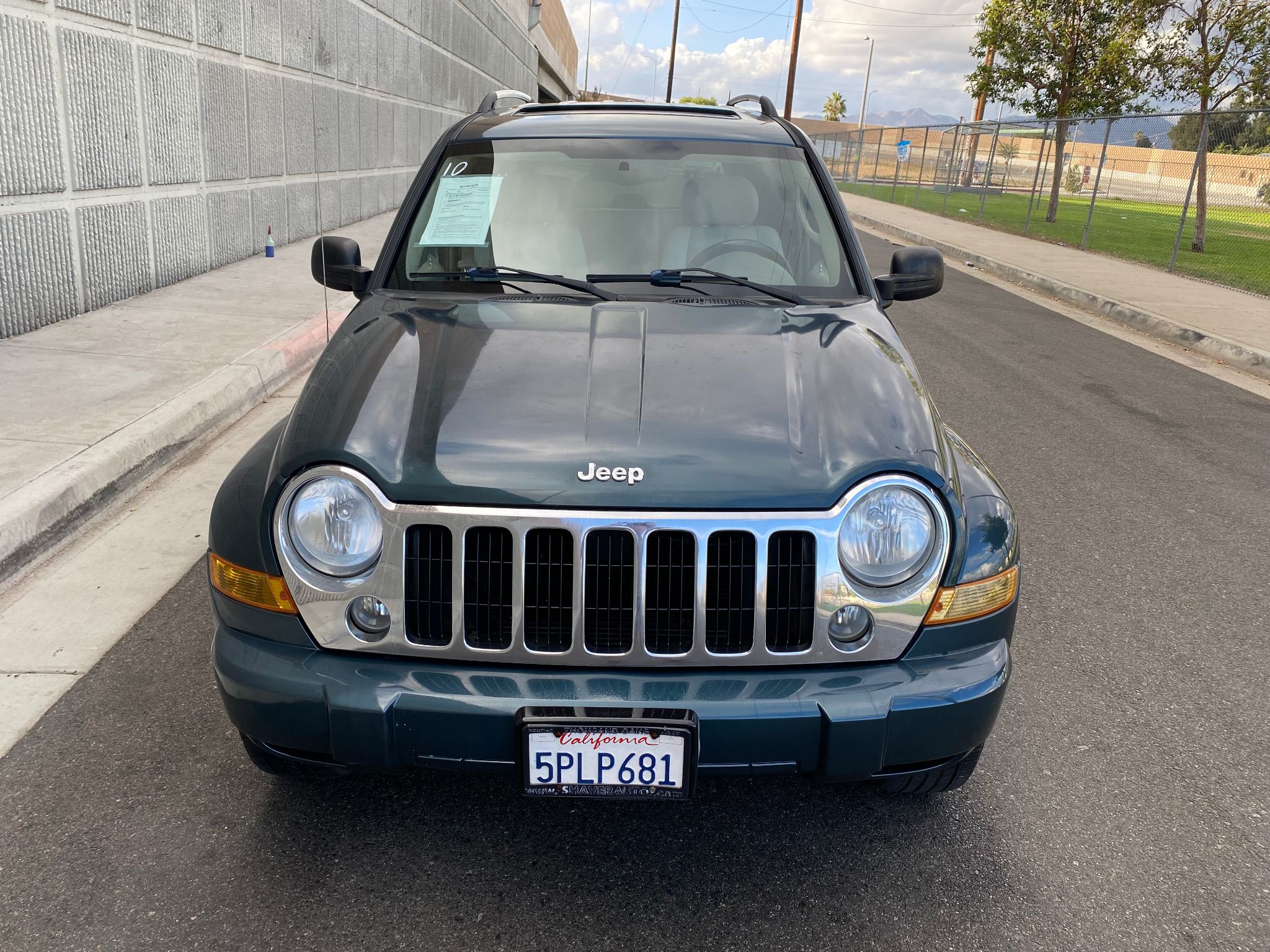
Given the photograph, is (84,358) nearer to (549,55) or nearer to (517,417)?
(517,417)

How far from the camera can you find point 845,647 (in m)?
2.29

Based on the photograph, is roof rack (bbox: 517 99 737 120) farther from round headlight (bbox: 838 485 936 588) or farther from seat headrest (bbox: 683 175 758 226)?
round headlight (bbox: 838 485 936 588)

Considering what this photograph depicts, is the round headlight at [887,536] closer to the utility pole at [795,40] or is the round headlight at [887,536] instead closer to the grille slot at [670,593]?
the grille slot at [670,593]

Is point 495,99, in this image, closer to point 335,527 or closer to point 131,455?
point 131,455

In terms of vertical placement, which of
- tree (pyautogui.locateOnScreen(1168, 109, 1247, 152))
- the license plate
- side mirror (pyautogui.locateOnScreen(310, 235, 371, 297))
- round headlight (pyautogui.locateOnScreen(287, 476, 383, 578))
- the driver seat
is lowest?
the license plate

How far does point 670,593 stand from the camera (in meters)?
2.25

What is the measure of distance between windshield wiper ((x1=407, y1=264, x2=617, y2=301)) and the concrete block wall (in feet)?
15.5

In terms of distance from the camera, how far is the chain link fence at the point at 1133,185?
1505 centimetres

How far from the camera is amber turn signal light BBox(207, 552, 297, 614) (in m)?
2.34

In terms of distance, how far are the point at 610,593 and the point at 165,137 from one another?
8359 millimetres

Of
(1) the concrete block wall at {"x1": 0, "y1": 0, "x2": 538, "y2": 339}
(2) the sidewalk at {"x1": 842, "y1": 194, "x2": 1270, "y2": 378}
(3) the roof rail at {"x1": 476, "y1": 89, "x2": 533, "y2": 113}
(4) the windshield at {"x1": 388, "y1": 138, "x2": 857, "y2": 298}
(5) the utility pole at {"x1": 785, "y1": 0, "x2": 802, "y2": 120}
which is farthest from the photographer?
(5) the utility pole at {"x1": 785, "y1": 0, "x2": 802, "y2": 120}

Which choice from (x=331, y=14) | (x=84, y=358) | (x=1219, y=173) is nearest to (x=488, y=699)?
(x=84, y=358)

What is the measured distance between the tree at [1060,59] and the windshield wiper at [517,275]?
21.9m

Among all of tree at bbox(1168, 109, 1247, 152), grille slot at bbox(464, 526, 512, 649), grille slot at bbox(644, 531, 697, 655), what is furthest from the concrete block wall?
tree at bbox(1168, 109, 1247, 152)
